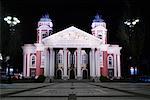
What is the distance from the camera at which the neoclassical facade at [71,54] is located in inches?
3541

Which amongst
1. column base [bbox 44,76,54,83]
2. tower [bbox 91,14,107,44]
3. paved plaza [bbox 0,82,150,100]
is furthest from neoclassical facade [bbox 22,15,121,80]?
paved plaza [bbox 0,82,150,100]

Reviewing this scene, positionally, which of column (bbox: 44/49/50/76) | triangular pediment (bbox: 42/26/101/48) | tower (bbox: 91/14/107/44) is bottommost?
column (bbox: 44/49/50/76)

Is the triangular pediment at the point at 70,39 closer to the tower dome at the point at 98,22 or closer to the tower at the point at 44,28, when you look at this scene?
the tower at the point at 44,28

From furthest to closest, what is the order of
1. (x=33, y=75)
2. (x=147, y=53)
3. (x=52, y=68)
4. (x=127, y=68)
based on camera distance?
1. (x=127, y=68)
2. (x=33, y=75)
3. (x=52, y=68)
4. (x=147, y=53)

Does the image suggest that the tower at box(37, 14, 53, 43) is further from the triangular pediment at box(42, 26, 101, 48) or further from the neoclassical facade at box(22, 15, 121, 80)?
the triangular pediment at box(42, 26, 101, 48)

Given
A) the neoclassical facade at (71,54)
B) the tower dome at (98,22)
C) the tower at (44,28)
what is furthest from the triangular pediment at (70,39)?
the tower dome at (98,22)

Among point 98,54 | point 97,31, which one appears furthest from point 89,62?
point 97,31

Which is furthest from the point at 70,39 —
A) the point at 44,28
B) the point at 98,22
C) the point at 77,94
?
the point at 77,94

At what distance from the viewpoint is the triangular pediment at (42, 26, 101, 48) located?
89.9 metres

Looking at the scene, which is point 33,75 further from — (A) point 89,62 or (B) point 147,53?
(B) point 147,53

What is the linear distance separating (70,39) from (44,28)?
12.9m

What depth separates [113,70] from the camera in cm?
9869

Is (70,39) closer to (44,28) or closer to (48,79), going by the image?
(44,28)

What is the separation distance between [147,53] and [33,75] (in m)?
35.7
